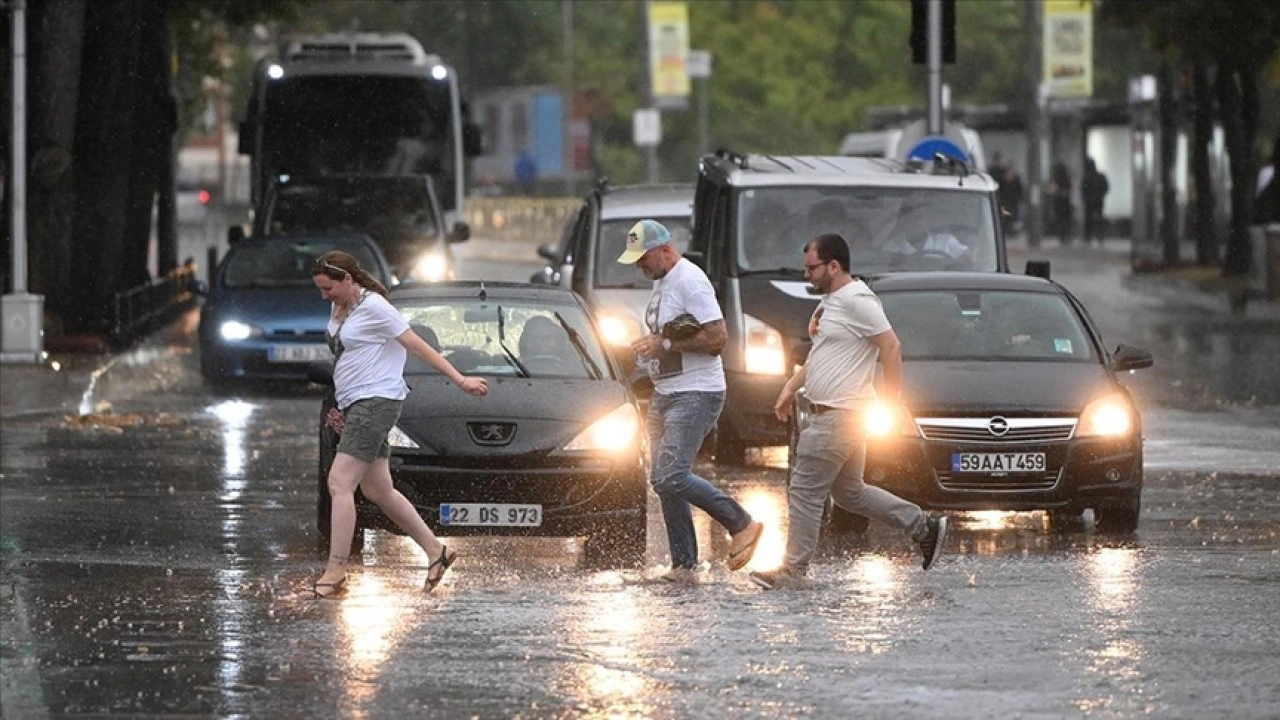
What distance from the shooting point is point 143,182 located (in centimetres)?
3791

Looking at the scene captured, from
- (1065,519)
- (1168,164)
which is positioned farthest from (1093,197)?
(1065,519)

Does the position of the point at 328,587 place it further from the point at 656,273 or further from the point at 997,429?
the point at 997,429

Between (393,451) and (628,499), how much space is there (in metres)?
1.09

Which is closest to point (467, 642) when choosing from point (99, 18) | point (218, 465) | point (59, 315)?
point (218, 465)

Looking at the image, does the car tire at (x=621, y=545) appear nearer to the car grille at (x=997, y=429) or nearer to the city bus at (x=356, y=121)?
the car grille at (x=997, y=429)

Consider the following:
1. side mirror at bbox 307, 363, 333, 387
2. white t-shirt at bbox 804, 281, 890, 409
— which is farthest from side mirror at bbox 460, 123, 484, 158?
white t-shirt at bbox 804, 281, 890, 409

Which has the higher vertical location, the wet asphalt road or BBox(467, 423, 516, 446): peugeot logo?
BBox(467, 423, 516, 446): peugeot logo

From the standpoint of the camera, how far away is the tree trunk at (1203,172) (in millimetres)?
43719

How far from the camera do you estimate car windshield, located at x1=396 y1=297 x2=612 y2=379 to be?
14.7 meters

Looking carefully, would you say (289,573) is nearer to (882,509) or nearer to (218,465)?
(882,509)

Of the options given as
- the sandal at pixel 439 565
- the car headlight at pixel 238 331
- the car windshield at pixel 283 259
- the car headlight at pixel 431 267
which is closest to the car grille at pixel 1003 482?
the sandal at pixel 439 565

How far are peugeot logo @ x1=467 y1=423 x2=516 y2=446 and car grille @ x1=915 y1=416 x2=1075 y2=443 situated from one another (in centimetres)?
222

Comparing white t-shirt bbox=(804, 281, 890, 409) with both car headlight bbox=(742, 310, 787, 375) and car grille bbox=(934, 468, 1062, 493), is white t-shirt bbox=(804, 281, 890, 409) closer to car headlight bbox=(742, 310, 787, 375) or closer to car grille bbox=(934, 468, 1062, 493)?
car grille bbox=(934, 468, 1062, 493)

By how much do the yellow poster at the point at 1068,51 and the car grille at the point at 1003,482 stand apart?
41238 mm
